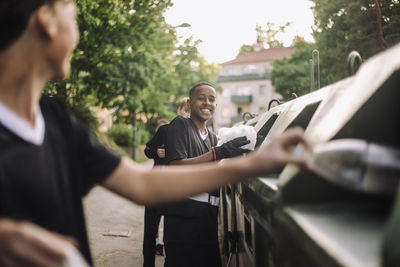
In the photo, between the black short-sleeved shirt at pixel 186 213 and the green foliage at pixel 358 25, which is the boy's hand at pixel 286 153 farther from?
the green foliage at pixel 358 25

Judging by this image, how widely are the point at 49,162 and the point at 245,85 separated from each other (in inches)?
2162

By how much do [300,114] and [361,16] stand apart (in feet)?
10.2

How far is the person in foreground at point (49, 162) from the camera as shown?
97 centimetres

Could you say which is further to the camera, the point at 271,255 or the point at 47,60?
the point at 271,255

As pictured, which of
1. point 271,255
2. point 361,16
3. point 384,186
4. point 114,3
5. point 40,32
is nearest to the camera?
point 384,186

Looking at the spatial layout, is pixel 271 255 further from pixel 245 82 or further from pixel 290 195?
pixel 245 82

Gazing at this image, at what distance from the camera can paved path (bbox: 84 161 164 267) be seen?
5.06m

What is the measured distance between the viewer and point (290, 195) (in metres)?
1.35

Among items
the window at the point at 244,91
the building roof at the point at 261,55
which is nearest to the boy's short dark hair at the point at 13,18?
the window at the point at 244,91

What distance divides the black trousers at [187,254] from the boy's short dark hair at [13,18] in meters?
2.37

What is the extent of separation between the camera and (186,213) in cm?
302

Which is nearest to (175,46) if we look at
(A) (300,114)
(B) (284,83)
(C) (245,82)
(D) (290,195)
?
(A) (300,114)

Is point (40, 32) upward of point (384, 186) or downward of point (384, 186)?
upward

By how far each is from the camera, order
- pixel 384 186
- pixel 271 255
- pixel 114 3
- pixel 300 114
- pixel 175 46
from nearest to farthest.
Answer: pixel 384 186 < pixel 271 255 < pixel 300 114 < pixel 114 3 < pixel 175 46
